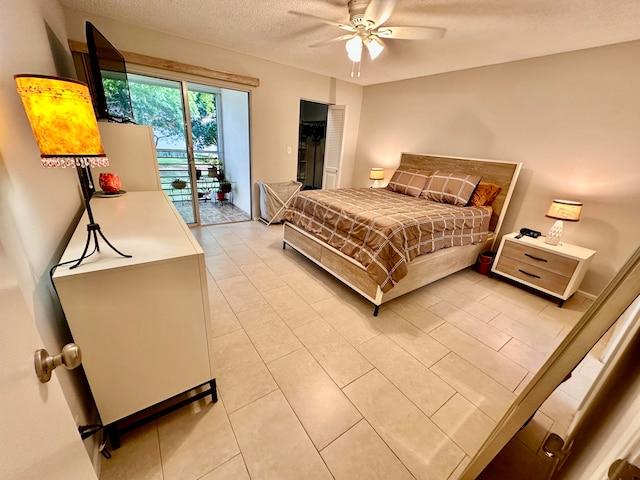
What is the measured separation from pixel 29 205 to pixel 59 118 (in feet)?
1.38

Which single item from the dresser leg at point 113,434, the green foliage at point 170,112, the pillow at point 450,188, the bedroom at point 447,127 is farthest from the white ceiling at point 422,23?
the dresser leg at point 113,434

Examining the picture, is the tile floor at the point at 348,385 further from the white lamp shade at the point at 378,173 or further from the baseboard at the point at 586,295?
the white lamp shade at the point at 378,173

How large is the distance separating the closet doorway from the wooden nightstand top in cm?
467

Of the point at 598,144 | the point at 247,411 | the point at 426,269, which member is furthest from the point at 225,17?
the point at 598,144

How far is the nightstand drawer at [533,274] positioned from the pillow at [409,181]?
1.32 m

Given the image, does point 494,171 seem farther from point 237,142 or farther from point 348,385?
point 237,142

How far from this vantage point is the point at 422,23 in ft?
7.59

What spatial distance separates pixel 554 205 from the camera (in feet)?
8.41

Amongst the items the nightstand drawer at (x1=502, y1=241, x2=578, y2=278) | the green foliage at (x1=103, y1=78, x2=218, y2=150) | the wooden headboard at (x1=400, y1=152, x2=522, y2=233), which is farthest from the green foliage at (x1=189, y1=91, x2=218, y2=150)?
the nightstand drawer at (x1=502, y1=241, x2=578, y2=278)

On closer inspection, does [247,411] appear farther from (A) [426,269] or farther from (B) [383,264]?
(A) [426,269]

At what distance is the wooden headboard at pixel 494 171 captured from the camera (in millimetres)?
3062

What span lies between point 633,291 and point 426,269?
6.70 feet

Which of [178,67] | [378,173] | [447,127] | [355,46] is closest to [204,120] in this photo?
[178,67]

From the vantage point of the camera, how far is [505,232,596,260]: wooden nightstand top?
2.43m
